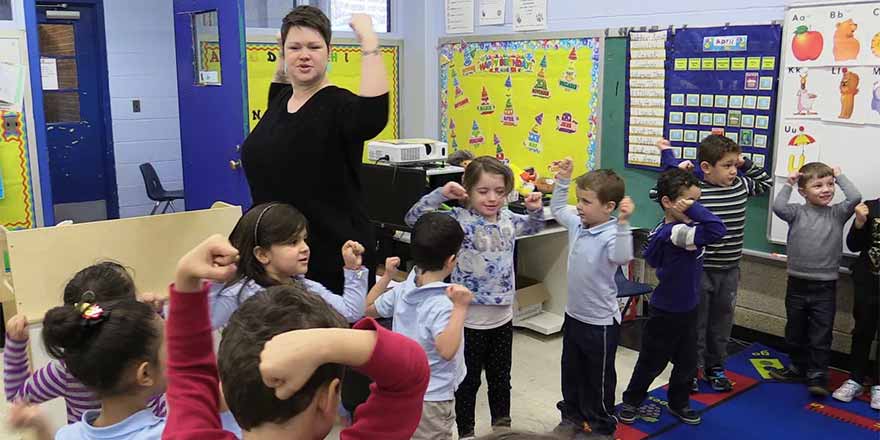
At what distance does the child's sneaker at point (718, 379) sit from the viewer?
11.6ft

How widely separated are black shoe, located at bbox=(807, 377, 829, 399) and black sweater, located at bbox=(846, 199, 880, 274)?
54 centimetres

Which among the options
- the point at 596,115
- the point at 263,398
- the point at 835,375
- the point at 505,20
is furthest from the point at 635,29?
the point at 263,398

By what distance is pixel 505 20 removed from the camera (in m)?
4.95

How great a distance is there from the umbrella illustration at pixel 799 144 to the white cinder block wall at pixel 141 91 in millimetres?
4954

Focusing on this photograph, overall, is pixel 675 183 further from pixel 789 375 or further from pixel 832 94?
pixel 789 375

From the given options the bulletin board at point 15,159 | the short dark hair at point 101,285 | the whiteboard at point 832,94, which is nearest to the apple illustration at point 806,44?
the whiteboard at point 832,94

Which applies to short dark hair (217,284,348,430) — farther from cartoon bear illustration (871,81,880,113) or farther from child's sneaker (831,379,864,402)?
cartoon bear illustration (871,81,880,113)

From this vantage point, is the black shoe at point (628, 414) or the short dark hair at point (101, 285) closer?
the short dark hair at point (101, 285)

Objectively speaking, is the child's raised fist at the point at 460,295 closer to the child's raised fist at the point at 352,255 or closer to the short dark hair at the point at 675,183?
the child's raised fist at the point at 352,255

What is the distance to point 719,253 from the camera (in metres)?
3.53

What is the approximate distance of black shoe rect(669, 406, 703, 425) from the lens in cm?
318

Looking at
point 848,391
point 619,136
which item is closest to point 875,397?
point 848,391

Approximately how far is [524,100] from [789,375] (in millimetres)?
2261

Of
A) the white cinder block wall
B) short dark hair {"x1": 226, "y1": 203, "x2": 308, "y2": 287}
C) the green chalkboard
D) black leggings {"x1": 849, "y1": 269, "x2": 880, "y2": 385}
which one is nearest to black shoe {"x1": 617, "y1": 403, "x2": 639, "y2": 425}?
black leggings {"x1": 849, "y1": 269, "x2": 880, "y2": 385}
